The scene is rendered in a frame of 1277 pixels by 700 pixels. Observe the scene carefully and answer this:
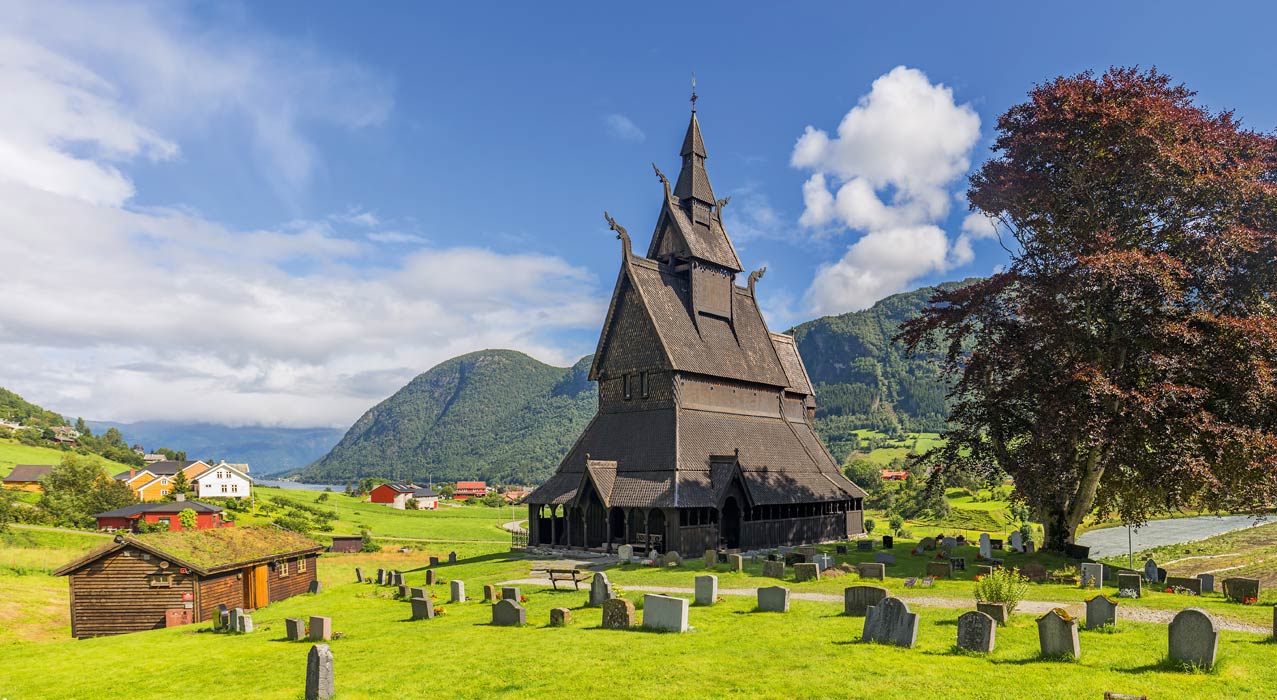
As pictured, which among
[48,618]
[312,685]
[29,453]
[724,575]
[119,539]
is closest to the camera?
[312,685]

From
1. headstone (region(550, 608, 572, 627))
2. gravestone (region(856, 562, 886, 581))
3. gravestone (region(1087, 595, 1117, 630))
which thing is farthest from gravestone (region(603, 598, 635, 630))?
gravestone (region(856, 562, 886, 581))

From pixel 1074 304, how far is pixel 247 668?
101 feet

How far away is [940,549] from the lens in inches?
1540

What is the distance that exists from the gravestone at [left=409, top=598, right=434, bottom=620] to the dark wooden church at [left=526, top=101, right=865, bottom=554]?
13.9 metres

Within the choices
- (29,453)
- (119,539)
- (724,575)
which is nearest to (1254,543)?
(724,575)

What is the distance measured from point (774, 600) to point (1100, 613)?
25.2 ft

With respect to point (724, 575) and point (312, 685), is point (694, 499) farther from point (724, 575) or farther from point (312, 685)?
point (312, 685)

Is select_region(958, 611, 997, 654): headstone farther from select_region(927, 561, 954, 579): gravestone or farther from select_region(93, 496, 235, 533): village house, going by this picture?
select_region(93, 496, 235, 533): village house

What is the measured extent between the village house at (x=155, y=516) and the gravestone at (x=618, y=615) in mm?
66784

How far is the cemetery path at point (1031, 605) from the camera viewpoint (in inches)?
737

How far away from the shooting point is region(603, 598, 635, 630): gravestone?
19.8 metres

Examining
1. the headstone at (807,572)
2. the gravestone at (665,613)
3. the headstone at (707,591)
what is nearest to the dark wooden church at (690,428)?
the headstone at (807,572)

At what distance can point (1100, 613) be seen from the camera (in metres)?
17.8

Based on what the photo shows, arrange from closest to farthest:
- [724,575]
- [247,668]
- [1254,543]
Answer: [247,668] → [724,575] → [1254,543]
